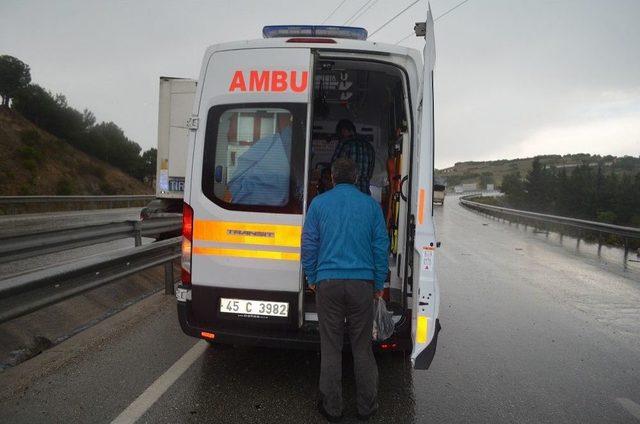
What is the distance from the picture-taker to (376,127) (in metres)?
8.35

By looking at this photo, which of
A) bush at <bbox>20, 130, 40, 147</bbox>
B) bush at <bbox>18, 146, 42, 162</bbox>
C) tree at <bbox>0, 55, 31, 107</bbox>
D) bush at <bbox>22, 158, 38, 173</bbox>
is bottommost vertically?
bush at <bbox>22, 158, 38, 173</bbox>

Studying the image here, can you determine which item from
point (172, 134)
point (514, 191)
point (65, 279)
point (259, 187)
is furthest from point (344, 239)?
point (514, 191)

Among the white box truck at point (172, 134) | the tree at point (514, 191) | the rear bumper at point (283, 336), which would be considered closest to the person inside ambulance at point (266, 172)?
the rear bumper at point (283, 336)

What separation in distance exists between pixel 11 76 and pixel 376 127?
160 feet

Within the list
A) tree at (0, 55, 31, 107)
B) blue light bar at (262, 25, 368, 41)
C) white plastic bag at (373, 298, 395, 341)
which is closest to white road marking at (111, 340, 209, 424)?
white plastic bag at (373, 298, 395, 341)

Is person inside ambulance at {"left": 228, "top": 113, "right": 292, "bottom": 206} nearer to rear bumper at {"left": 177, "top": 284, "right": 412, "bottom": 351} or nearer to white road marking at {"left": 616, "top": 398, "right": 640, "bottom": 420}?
rear bumper at {"left": 177, "top": 284, "right": 412, "bottom": 351}

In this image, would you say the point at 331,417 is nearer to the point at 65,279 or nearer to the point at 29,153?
the point at 65,279

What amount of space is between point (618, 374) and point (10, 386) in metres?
5.00

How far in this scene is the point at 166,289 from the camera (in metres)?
6.53

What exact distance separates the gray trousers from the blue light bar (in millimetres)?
2084

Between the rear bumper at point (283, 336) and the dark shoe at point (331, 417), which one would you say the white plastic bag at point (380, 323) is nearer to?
the rear bumper at point (283, 336)

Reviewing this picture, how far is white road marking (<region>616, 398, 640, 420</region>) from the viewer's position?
11.3 ft

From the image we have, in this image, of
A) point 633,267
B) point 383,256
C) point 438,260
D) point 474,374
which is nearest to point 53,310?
point 383,256

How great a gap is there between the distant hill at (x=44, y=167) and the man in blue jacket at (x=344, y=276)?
34305 mm
